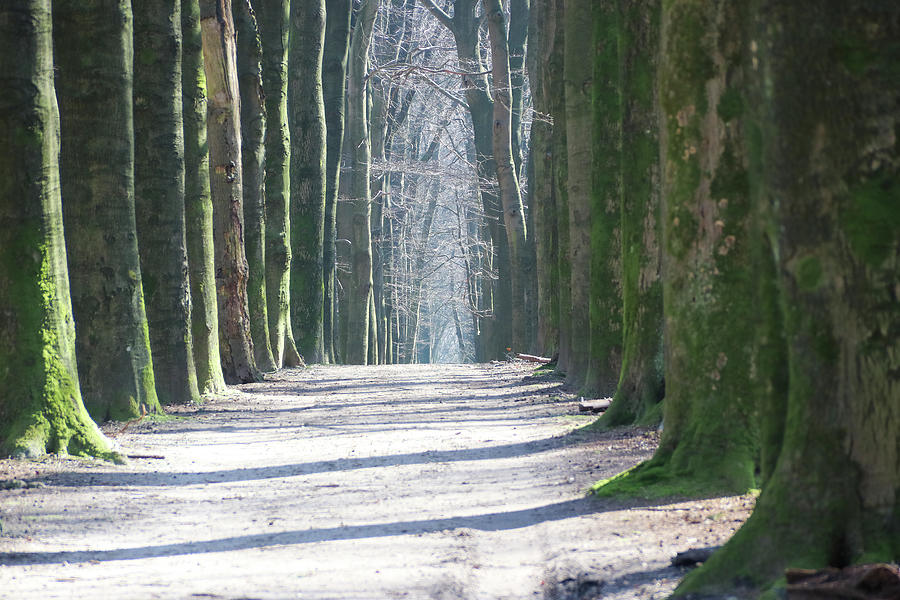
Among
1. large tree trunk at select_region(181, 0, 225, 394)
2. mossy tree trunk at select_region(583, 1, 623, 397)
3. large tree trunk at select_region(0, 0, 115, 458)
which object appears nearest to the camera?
large tree trunk at select_region(0, 0, 115, 458)

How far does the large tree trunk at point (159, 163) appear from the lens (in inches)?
499

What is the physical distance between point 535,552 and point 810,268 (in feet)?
7.59

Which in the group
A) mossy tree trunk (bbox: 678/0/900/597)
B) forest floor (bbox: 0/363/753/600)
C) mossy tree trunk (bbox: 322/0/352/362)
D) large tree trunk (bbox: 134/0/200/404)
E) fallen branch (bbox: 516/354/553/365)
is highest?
mossy tree trunk (bbox: 322/0/352/362)

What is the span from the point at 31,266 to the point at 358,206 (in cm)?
2115

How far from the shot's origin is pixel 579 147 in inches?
555

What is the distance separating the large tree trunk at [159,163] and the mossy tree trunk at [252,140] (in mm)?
5236

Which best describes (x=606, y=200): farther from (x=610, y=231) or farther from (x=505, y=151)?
(x=505, y=151)

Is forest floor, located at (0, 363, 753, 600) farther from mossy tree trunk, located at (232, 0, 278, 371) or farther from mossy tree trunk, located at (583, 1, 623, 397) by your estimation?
mossy tree trunk, located at (232, 0, 278, 371)

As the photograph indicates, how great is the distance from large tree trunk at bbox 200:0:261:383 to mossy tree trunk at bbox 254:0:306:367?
359 centimetres

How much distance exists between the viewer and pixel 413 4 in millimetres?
43969

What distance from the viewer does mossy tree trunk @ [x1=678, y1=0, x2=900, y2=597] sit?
156 inches

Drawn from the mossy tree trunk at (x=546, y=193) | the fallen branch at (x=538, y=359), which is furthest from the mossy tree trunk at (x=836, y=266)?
the fallen branch at (x=538, y=359)

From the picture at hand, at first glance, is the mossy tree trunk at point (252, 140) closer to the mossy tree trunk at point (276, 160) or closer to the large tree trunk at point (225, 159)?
the mossy tree trunk at point (276, 160)

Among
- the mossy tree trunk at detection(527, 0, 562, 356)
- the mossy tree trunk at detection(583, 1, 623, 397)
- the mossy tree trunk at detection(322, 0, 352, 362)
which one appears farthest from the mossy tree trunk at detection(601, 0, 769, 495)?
the mossy tree trunk at detection(322, 0, 352, 362)
